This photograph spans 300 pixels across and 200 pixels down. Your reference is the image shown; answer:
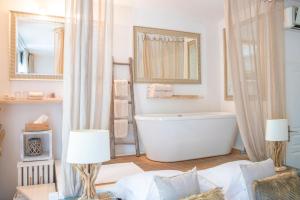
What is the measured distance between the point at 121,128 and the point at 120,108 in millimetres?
320

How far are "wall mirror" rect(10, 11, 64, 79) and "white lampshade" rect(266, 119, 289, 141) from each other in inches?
113

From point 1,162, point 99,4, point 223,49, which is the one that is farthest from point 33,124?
point 223,49

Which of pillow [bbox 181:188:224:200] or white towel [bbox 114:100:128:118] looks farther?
white towel [bbox 114:100:128:118]

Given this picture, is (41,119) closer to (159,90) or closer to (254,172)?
(159,90)

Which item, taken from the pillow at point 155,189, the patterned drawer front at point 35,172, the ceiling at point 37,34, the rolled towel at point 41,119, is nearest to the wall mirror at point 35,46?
the ceiling at point 37,34

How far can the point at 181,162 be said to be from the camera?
369 centimetres

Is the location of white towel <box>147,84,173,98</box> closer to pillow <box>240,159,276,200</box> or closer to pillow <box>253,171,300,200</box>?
pillow <box>240,159,276,200</box>

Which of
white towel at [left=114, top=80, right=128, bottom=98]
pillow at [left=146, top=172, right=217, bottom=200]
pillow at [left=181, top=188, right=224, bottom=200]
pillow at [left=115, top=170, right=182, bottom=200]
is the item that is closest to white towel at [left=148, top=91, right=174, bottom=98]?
white towel at [left=114, top=80, right=128, bottom=98]

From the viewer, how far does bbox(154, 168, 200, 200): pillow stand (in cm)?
162

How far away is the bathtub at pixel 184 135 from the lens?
359 cm

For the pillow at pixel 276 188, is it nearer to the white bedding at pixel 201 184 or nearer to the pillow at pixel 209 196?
the white bedding at pixel 201 184

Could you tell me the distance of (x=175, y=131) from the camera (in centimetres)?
362

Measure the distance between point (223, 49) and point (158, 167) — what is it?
8.83 ft

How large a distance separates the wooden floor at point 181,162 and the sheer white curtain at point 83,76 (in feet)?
4.98
